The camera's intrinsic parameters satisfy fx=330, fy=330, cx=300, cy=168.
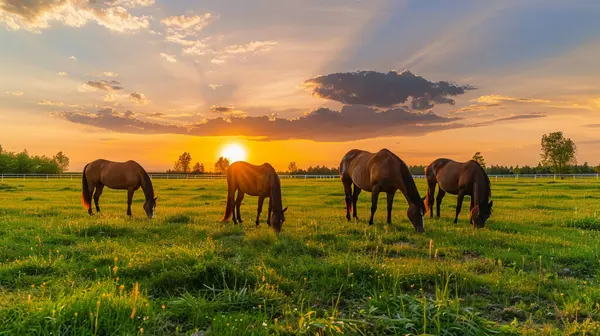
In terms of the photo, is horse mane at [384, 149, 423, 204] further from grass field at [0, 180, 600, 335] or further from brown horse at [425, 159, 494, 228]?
brown horse at [425, 159, 494, 228]

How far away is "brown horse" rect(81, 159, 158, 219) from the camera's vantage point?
1399cm

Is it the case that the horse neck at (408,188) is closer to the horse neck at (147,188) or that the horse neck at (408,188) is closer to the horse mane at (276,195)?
the horse mane at (276,195)

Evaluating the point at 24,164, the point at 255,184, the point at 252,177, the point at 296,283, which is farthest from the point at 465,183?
the point at 24,164

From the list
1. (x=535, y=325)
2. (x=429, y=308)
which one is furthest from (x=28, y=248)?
(x=535, y=325)

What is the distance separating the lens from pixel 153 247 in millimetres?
7559

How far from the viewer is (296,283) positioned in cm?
518

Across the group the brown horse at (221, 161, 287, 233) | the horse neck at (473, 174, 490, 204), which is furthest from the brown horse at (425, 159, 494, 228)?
the brown horse at (221, 161, 287, 233)

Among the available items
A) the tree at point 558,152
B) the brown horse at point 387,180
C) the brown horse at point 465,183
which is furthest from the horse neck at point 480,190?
the tree at point 558,152

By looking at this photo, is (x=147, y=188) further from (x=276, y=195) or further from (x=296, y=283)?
(x=296, y=283)

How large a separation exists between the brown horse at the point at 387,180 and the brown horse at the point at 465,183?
2294 mm

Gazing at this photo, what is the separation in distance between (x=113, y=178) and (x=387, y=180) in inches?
450

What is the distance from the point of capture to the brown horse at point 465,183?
11227 mm

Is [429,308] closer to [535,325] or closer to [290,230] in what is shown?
[535,325]

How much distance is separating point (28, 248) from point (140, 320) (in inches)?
229
